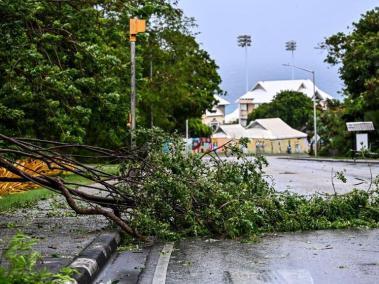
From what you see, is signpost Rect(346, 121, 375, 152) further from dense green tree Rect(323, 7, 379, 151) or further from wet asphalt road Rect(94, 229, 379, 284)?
wet asphalt road Rect(94, 229, 379, 284)

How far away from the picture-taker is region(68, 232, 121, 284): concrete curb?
6835mm

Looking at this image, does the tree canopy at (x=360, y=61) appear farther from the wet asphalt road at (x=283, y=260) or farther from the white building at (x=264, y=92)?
the white building at (x=264, y=92)

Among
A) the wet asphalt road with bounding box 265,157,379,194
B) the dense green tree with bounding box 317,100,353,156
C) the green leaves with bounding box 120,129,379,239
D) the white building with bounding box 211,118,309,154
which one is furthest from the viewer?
the white building with bounding box 211,118,309,154

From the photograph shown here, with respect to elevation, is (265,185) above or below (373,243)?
above

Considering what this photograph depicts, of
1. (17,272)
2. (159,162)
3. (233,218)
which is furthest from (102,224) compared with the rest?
(17,272)

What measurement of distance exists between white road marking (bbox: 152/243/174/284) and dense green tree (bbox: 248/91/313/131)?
328 feet

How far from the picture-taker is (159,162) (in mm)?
10805

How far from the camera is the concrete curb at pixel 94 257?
6.84 meters

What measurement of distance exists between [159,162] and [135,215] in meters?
1.30

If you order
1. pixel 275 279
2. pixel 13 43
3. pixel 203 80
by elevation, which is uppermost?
pixel 203 80

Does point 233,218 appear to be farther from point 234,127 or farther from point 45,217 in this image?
point 234,127

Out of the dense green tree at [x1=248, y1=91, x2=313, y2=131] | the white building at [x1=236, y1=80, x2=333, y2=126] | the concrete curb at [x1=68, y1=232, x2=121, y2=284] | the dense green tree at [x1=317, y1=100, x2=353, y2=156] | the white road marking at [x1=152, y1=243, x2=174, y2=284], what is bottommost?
the white road marking at [x1=152, y1=243, x2=174, y2=284]

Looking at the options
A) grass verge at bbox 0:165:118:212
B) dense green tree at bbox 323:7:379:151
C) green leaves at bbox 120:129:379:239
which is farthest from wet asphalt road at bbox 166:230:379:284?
dense green tree at bbox 323:7:379:151

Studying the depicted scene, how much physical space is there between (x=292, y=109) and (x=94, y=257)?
104 metres
